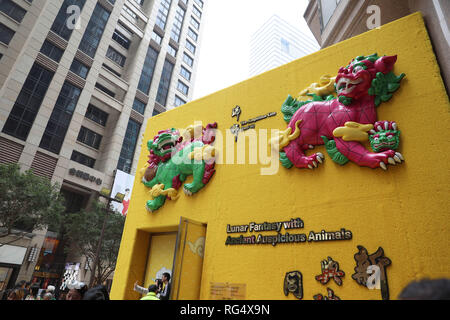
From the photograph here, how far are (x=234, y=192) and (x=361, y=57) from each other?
3882 millimetres

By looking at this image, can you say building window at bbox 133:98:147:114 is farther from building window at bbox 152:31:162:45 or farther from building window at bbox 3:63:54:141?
building window at bbox 152:31:162:45

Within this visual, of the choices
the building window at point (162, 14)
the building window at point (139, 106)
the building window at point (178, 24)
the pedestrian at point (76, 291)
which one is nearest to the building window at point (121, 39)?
the building window at point (162, 14)

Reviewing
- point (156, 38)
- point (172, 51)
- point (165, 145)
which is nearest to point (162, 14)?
point (156, 38)

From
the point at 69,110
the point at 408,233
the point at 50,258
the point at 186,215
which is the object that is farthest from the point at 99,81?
the point at 408,233

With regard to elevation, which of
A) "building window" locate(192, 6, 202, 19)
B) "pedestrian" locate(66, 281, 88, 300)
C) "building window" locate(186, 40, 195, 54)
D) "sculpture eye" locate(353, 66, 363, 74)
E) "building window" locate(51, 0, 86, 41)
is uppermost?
"building window" locate(192, 6, 202, 19)

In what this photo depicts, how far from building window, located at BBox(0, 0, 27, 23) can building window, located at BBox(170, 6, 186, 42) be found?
68.5 ft

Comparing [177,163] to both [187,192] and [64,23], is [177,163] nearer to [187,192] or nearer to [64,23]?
[187,192]

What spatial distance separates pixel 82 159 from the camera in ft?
98.5

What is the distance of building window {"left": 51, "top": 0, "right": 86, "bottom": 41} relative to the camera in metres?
28.4

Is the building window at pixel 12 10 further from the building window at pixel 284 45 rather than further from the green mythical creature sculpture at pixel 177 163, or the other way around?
the building window at pixel 284 45

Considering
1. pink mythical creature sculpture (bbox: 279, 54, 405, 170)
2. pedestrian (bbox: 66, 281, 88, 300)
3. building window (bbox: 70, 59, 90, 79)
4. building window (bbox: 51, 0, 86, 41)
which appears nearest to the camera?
pedestrian (bbox: 66, 281, 88, 300)

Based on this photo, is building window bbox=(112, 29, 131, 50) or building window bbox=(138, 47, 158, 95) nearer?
building window bbox=(112, 29, 131, 50)

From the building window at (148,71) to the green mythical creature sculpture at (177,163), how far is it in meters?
30.5

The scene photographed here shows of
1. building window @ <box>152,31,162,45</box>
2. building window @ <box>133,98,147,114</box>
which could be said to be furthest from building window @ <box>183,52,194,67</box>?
building window @ <box>133,98,147,114</box>
